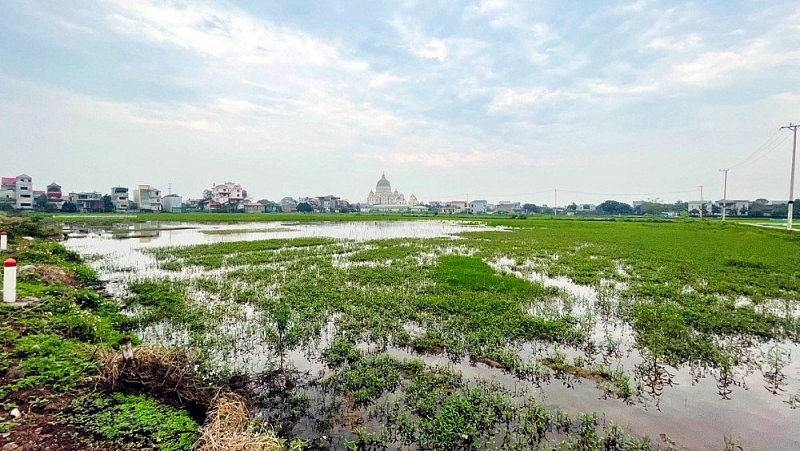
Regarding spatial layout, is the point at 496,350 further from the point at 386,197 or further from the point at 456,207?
the point at 386,197

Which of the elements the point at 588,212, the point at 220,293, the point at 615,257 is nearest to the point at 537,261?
the point at 615,257

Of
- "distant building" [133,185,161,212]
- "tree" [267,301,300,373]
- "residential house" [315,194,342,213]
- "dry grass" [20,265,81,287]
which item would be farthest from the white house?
"tree" [267,301,300,373]

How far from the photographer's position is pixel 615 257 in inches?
845

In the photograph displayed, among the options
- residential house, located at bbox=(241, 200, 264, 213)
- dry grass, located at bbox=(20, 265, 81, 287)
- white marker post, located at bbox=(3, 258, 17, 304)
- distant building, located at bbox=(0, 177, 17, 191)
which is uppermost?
distant building, located at bbox=(0, 177, 17, 191)

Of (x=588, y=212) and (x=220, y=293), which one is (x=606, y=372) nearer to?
(x=220, y=293)

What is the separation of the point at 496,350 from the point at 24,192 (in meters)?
109

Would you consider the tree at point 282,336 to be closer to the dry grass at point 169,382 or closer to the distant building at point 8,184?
the dry grass at point 169,382

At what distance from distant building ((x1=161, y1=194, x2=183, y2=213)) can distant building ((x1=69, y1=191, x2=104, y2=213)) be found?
85.6 ft

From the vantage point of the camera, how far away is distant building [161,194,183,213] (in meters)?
117

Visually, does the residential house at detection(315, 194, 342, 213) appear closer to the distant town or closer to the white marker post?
the distant town

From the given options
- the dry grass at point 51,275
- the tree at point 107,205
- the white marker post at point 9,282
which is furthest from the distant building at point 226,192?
the white marker post at point 9,282

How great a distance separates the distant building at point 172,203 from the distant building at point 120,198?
2158 cm

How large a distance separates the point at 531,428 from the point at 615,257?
19.7 metres

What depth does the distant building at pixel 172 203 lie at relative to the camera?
116750mm
